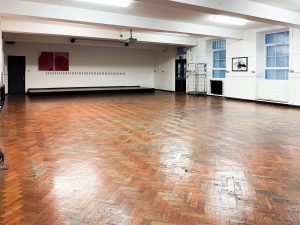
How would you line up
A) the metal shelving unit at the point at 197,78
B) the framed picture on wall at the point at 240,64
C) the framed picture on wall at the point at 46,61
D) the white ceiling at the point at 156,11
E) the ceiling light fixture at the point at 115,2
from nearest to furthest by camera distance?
the ceiling light fixture at the point at 115,2, the white ceiling at the point at 156,11, the framed picture on wall at the point at 240,64, the metal shelving unit at the point at 197,78, the framed picture on wall at the point at 46,61

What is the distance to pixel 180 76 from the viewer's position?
16812 millimetres

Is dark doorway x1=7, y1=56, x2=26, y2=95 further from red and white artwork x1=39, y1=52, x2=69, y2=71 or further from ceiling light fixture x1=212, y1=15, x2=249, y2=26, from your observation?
ceiling light fixture x1=212, y1=15, x2=249, y2=26

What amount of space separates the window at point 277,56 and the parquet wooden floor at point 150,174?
5.52 m

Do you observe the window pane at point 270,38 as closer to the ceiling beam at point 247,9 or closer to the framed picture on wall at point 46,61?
the ceiling beam at point 247,9

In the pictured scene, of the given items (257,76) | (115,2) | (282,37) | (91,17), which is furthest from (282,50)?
(91,17)

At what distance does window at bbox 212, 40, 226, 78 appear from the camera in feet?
46.0

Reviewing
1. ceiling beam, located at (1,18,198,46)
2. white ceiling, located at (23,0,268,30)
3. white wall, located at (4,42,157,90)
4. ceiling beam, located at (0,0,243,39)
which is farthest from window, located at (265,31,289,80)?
white wall, located at (4,42,157,90)

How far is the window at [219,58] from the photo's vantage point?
1401cm

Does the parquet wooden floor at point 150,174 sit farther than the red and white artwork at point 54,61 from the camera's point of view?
No

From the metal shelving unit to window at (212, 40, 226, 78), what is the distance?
59 cm

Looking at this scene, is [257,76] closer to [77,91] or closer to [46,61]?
[77,91]

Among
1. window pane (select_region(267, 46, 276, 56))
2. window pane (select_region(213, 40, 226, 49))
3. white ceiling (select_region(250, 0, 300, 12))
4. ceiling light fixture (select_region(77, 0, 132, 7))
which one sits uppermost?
window pane (select_region(213, 40, 226, 49))

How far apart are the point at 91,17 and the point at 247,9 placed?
14.0 ft

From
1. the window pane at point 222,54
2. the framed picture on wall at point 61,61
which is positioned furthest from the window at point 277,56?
the framed picture on wall at point 61,61
